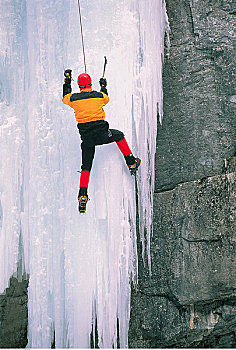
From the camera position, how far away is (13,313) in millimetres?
5438

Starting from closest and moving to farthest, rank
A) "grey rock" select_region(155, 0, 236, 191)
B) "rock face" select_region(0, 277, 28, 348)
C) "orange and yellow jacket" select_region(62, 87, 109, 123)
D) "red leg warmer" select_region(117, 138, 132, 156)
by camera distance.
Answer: "orange and yellow jacket" select_region(62, 87, 109, 123)
"red leg warmer" select_region(117, 138, 132, 156)
"grey rock" select_region(155, 0, 236, 191)
"rock face" select_region(0, 277, 28, 348)

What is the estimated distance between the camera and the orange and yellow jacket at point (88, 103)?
193 inches

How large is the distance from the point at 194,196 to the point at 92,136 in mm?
1053

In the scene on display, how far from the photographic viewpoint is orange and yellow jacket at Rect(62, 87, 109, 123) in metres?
4.91

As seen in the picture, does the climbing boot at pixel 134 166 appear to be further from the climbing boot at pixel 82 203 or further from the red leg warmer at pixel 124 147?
the climbing boot at pixel 82 203

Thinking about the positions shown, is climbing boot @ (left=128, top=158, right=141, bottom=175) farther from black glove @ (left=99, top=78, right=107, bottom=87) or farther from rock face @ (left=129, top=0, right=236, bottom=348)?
black glove @ (left=99, top=78, right=107, bottom=87)

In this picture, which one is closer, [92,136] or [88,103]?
[88,103]

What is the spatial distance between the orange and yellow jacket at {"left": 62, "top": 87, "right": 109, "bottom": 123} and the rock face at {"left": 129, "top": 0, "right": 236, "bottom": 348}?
0.70 meters

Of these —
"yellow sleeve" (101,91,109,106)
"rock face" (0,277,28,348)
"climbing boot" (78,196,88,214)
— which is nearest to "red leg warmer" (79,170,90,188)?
"climbing boot" (78,196,88,214)

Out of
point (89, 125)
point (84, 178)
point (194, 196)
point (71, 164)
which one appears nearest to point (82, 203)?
point (84, 178)

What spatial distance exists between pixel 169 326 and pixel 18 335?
1.44 metres

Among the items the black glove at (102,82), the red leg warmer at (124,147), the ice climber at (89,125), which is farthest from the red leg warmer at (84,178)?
the black glove at (102,82)

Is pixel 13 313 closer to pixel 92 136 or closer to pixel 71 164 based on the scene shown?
pixel 71 164

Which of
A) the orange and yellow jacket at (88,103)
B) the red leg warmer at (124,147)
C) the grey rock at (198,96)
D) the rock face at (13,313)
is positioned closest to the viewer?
the orange and yellow jacket at (88,103)
